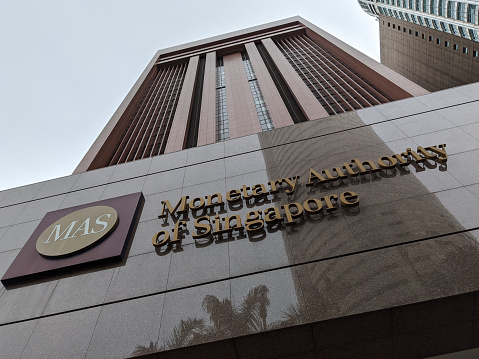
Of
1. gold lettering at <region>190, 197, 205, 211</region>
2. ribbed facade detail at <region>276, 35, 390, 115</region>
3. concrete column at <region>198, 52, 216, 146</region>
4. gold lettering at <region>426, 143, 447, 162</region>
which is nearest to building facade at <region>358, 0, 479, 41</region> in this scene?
ribbed facade detail at <region>276, 35, 390, 115</region>

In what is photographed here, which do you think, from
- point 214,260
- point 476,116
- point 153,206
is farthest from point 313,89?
point 214,260

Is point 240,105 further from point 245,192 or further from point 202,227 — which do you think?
point 202,227

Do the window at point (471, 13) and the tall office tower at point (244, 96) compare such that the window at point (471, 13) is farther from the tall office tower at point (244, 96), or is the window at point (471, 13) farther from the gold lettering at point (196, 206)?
the gold lettering at point (196, 206)

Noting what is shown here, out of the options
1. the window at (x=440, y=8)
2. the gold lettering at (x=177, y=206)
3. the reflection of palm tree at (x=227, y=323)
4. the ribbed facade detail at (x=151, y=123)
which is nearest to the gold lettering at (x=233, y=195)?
the gold lettering at (x=177, y=206)

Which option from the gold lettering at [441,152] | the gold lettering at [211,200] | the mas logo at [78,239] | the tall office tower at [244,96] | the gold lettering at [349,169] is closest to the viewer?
the mas logo at [78,239]

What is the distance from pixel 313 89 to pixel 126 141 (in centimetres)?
1597

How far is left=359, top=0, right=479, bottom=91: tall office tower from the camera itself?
5175 centimetres

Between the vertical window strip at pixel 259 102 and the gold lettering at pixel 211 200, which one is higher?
the vertical window strip at pixel 259 102

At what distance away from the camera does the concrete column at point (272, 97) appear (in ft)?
72.5

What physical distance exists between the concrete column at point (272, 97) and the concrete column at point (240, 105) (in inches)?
46.3

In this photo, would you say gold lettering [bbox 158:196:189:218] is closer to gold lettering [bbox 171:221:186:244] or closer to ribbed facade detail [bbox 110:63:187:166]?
gold lettering [bbox 171:221:186:244]

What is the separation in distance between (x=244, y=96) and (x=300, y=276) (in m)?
22.3

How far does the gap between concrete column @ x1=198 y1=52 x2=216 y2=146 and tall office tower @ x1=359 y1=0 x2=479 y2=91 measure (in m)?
38.4

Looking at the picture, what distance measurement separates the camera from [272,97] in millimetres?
26422
